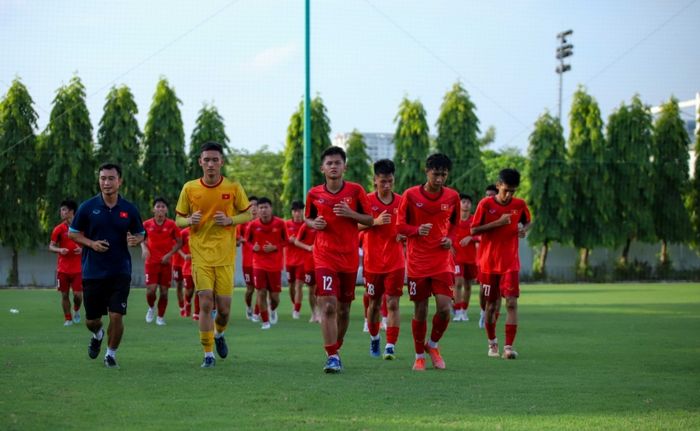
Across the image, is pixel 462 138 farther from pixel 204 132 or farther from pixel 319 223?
pixel 319 223

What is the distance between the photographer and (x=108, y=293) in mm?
11344

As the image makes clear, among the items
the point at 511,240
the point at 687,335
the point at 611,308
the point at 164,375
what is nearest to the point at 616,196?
the point at 611,308

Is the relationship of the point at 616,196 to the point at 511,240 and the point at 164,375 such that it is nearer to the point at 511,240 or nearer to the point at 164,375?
the point at 511,240

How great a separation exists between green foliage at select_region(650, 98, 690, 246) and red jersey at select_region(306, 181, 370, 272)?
1520 inches

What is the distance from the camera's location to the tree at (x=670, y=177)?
47.0 m

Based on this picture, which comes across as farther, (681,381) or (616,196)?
(616,196)

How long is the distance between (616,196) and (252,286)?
29.6 meters

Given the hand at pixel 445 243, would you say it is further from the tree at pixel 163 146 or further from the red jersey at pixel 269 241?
the tree at pixel 163 146

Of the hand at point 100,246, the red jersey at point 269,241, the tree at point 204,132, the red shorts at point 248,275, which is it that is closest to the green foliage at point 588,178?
the tree at point 204,132

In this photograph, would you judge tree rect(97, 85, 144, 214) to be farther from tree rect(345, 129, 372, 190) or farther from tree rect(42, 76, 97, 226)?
tree rect(345, 129, 372, 190)

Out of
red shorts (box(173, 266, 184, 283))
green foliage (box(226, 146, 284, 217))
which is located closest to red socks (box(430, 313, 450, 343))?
red shorts (box(173, 266, 184, 283))

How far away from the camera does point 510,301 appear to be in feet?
41.8

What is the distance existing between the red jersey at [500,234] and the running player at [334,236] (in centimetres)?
255

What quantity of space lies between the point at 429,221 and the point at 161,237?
9.44 m
